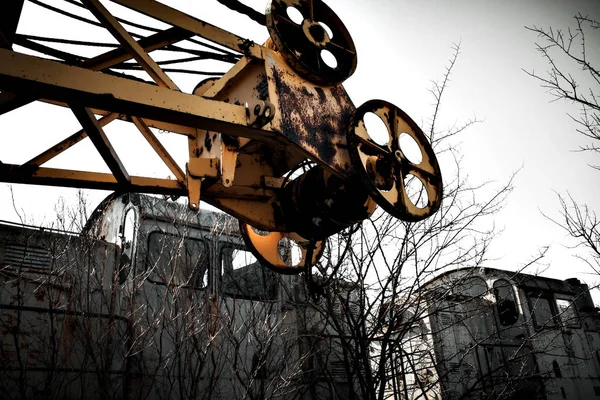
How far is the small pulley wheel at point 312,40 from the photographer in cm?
220

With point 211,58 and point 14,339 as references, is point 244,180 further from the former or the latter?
point 14,339

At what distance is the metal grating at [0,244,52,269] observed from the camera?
5333 mm

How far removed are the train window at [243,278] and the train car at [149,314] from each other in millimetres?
15

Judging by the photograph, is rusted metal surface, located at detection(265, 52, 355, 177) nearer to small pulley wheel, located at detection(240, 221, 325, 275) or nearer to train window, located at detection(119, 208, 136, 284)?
small pulley wheel, located at detection(240, 221, 325, 275)

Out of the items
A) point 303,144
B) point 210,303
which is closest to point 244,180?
point 303,144

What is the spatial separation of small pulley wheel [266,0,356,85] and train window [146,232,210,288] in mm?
4216

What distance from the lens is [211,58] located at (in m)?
3.39

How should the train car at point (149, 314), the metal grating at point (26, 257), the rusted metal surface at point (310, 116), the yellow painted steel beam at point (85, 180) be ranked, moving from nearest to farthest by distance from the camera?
the rusted metal surface at point (310, 116), the yellow painted steel beam at point (85, 180), the train car at point (149, 314), the metal grating at point (26, 257)

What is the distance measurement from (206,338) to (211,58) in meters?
3.78

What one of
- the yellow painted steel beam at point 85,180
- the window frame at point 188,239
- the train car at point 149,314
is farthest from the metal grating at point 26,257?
the yellow painted steel beam at point 85,180

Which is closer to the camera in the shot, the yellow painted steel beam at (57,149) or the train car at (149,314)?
the yellow painted steel beam at (57,149)

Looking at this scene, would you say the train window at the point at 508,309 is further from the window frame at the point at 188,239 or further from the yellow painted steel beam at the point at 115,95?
the yellow painted steel beam at the point at 115,95

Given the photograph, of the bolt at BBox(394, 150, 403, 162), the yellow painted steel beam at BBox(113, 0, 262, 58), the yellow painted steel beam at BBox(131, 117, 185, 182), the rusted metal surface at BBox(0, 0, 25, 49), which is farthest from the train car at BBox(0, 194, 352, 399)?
the rusted metal surface at BBox(0, 0, 25, 49)

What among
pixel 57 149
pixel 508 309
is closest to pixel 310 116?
pixel 57 149
